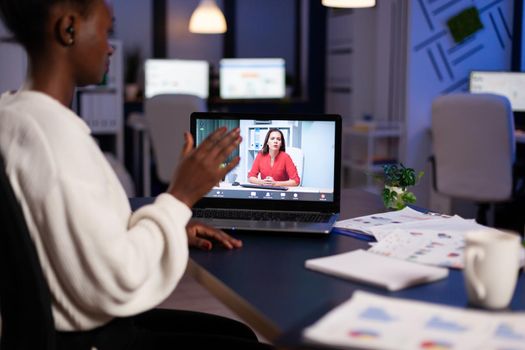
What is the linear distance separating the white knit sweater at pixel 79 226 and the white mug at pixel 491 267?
48 centimetres

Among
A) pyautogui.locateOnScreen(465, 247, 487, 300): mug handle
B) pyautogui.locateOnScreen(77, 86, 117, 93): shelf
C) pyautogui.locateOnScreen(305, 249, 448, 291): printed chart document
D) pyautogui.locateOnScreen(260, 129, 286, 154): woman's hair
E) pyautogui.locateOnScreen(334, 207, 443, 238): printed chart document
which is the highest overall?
pyautogui.locateOnScreen(77, 86, 117, 93): shelf

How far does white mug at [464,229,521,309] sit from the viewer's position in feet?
3.85

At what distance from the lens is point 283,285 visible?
1335mm

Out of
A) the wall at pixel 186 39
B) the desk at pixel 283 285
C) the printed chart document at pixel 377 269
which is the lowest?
the desk at pixel 283 285

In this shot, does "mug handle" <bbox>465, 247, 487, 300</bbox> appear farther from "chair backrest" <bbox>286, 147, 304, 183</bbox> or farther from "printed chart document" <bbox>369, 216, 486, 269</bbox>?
"chair backrest" <bbox>286, 147, 304, 183</bbox>

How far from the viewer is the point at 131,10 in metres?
6.88

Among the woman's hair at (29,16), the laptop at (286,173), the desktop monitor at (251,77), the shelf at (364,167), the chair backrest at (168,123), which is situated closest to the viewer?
the woman's hair at (29,16)

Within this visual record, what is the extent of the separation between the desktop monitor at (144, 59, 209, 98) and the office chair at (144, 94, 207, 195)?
1.14 m

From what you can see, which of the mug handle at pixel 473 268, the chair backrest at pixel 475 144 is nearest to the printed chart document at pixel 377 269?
the mug handle at pixel 473 268

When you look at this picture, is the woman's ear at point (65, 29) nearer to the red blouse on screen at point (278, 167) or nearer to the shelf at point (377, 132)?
the red blouse on screen at point (278, 167)

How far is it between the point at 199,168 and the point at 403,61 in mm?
4487

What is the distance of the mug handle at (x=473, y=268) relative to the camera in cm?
118

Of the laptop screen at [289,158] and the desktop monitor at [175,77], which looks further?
the desktop monitor at [175,77]

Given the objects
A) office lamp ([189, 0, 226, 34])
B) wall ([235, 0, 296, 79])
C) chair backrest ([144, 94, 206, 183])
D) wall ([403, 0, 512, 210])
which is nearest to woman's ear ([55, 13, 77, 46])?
chair backrest ([144, 94, 206, 183])
